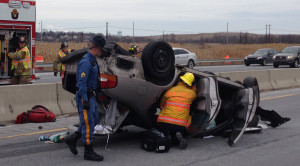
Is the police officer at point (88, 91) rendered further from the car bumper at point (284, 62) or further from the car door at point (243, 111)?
the car bumper at point (284, 62)

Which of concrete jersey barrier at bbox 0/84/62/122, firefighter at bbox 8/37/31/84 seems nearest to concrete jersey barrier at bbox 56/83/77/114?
concrete jersey barrier at bbox 0/84/62/122

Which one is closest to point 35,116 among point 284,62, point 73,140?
point 73,140

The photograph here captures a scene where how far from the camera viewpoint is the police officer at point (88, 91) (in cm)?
609

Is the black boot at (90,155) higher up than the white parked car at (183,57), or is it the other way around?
the white parked car at (183,57)

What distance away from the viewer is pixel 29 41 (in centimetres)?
1452

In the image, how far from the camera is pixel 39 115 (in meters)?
9.51


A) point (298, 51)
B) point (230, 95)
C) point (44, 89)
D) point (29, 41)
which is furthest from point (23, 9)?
point (298, 51)

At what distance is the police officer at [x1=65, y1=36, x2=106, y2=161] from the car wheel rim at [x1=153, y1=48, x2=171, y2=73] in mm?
1092

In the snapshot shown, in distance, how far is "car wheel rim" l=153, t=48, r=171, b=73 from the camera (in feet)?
23.3

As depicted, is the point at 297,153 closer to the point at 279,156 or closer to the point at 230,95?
the point at 279,156

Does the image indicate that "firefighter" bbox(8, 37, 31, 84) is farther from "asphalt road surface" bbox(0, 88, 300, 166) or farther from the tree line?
the tree line

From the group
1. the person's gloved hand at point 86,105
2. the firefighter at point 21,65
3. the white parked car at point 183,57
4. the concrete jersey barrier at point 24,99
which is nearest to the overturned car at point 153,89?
the person's gloved hand at point 86,105

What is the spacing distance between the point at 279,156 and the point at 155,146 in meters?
1.80

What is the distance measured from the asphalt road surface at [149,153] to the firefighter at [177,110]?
0.89 ft
